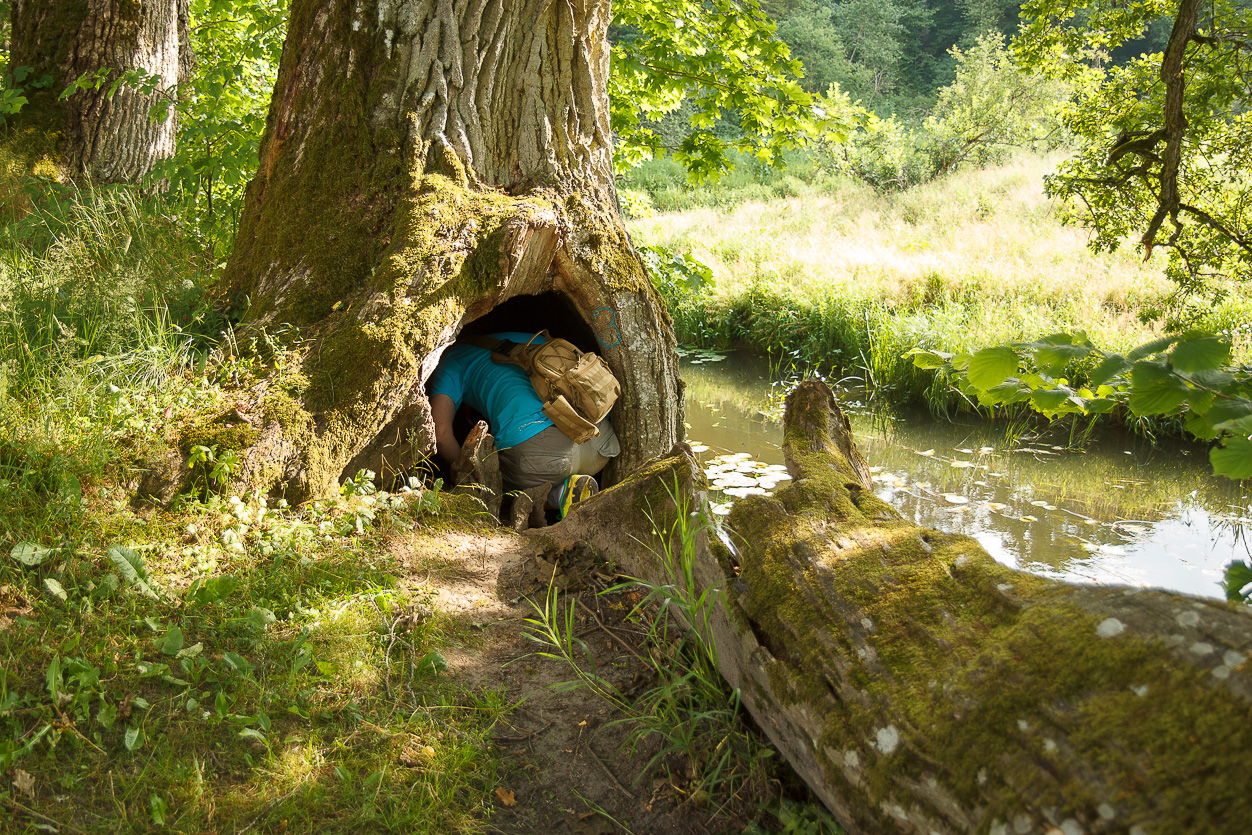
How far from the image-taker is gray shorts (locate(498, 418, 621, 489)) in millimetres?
4516

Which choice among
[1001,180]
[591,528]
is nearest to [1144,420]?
[591,528]

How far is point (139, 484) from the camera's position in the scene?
9.05ft

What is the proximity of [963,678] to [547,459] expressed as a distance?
3.08 meters

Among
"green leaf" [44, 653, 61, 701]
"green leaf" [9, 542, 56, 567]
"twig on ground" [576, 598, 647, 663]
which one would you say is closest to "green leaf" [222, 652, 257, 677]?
"green leaf" [44, 653, 61, 701]

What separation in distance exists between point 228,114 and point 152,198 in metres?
2.55

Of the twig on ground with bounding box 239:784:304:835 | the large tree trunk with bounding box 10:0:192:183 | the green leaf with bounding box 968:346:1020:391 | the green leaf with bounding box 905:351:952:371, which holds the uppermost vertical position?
the large tree trunk with bounding box 10:0:192:183

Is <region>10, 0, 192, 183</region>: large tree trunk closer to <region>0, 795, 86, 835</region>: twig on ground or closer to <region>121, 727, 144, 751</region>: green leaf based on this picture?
<region>121, 727, 144, 751</region>: green leaf

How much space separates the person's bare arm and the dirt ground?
3.59 ft

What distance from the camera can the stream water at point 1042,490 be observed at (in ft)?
17.6

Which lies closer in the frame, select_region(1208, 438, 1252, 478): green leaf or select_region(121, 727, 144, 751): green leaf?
select_region(1208, 438, 1252, 478): green leaf

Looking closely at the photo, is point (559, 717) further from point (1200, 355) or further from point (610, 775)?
point (1200, 355)

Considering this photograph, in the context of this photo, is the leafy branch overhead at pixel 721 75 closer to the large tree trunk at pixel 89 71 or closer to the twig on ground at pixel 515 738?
the large tree trunk at pixel 89 71

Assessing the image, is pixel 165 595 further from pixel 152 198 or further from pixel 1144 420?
pixel 1144 420

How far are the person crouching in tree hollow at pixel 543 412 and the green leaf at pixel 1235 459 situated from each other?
302cm
